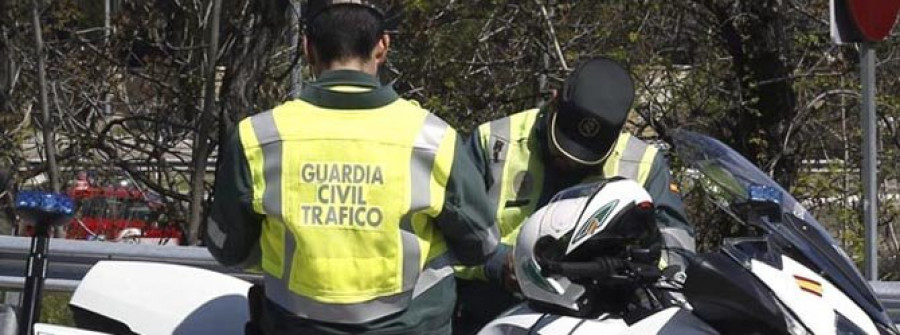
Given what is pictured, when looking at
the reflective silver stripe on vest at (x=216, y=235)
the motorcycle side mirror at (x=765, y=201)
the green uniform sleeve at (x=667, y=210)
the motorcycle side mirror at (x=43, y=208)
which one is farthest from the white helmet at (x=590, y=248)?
the motorcycle side mirror at (x=43, y=208)

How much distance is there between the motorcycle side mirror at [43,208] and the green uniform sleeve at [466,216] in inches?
45.5

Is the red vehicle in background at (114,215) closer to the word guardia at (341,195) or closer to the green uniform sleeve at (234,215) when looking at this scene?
the green uniform sleeve at (234,215)

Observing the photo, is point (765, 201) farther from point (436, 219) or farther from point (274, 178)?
point (274, 178)

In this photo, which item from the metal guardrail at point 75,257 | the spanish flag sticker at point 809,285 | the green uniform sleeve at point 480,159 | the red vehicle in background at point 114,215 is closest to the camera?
the spanish flag sticker at point 809,285

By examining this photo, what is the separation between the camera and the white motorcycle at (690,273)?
11.0 ft

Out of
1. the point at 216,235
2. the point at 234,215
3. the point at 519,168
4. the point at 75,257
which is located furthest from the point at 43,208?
the point at 75,257

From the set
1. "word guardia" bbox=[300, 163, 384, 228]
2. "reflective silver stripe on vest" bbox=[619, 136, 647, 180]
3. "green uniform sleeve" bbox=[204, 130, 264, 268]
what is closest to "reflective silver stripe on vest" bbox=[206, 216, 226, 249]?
"green uniform sleeve" bbox=[204, 130, 264, 268]

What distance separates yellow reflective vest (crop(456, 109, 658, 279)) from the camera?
4.21 m

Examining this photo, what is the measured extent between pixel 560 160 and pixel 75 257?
106 inches

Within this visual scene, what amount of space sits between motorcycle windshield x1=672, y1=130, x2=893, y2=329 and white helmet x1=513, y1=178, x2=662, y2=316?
9.4 inches

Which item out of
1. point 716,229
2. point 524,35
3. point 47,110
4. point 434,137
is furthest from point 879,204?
point 434,137

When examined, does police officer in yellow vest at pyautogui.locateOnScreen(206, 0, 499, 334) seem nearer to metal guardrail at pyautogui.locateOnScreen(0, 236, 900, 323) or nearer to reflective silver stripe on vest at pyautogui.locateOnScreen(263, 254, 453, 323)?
reflective silver stripe on vest at pyautogui.locateOnScreen(263, 254, 453, 323)

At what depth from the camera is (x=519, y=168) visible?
423cm

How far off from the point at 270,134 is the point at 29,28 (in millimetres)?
7965
